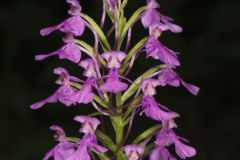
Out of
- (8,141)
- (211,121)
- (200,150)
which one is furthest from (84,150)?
(211,121)

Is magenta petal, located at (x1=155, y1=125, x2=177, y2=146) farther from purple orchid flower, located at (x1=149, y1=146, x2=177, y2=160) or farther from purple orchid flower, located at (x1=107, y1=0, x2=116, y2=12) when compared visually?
purple orchid flower, located at (x1=107, y1=0, x2=116, y2=12)

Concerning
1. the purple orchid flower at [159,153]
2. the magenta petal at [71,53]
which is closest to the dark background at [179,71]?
the purple orchid flower at [159,153]

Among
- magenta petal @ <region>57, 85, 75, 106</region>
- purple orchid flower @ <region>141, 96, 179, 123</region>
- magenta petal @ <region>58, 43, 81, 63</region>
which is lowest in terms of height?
magenta petal @ <region>57, 85, 75, 106</region>

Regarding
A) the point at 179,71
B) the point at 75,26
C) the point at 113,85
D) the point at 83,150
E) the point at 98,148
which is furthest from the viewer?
the point at 179,71

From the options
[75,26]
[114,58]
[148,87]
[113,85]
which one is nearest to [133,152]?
[148,87]

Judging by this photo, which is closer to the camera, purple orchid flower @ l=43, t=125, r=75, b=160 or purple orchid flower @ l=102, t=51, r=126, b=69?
purple orchid flower @ l=102, t=51, r=126, b=69

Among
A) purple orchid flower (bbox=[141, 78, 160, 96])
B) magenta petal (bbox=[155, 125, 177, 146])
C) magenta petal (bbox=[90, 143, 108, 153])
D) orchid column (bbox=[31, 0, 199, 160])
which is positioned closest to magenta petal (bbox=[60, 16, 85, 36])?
orchid column (bbox=[31, 0, 199, 160])

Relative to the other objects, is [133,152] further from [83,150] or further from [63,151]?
[63,151]
